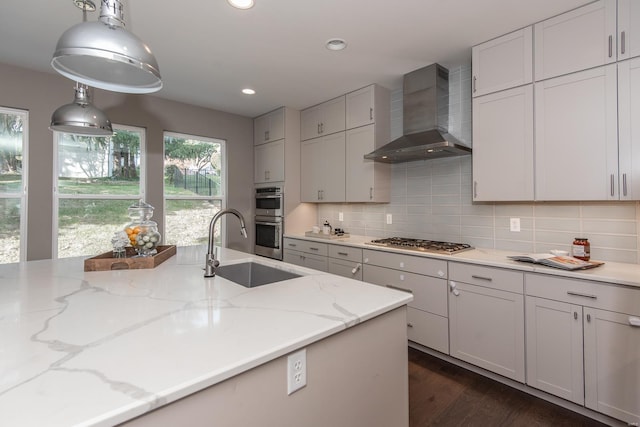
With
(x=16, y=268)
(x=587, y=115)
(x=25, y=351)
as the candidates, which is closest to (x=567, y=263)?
(x=587, y=115)

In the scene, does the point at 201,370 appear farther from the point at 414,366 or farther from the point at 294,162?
the point at 294,162

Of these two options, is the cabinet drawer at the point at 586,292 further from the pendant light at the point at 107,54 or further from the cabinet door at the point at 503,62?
the pendant light at the point at 107,54

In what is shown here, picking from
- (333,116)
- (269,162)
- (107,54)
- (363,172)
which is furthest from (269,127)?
(107,54)

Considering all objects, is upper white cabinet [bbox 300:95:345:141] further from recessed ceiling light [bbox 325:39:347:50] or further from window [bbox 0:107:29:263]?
window [bbox 0:107:29:263]

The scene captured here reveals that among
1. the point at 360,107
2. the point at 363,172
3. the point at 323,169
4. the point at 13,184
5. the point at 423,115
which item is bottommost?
the point at 13,184

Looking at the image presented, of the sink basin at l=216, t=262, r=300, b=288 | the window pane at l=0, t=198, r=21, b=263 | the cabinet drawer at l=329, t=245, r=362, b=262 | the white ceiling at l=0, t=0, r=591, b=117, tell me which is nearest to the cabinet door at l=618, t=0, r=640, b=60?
the white ceiling at l=0, t=0, r=591, b=117

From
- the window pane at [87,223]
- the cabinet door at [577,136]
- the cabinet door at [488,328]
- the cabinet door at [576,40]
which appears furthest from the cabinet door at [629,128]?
the window pane at [87,223]

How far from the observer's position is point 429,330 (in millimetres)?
2547

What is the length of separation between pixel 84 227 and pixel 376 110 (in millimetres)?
3300

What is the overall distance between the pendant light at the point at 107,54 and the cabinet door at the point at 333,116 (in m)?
2.45

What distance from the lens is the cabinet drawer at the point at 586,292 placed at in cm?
164

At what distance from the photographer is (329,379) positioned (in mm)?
1043

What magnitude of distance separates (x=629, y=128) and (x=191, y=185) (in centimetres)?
415

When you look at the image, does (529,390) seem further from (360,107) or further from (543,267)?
(360,107)
